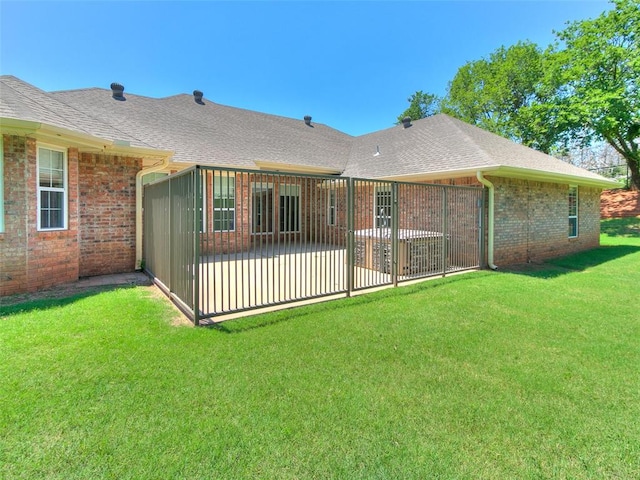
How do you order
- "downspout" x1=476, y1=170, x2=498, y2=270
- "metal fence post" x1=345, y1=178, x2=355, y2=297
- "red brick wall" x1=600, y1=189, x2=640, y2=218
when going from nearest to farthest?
"metal fence post" x1=345, y1=178, x2=355, y2=297, "downspout" x1=476, y1=170, x2=498, y2=270, "red brick wall" x1=600, y1=189, x2=640, y2=218

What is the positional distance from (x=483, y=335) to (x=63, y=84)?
1754cm

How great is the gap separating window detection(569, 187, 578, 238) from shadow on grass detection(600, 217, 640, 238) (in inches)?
310

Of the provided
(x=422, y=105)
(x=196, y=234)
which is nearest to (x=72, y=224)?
(x=196, y=234)

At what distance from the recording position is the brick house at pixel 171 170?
6.21 metres

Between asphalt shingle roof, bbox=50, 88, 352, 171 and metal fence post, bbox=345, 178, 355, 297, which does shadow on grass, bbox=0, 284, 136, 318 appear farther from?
asphalt shingle roof, bbox=50, 88, 352, 171

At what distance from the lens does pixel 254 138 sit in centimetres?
1487

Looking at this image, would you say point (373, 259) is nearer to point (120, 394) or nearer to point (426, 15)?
point (120, 394)

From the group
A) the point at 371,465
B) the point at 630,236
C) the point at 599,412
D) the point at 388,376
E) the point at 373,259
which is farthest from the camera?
the point at 630,236

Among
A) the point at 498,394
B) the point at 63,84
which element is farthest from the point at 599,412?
the point at 63,84

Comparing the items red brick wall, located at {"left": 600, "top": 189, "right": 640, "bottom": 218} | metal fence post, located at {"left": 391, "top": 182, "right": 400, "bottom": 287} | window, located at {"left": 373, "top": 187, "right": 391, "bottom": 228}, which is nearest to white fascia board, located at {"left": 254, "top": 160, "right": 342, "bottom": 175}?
window, located at {"left": 373, "top": 187, "right": 391, "bottom": 228}

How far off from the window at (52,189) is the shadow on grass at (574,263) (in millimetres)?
11239

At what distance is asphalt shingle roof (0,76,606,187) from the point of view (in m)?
8.48

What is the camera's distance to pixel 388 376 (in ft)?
11.3

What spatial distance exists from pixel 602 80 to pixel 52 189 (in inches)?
1085
